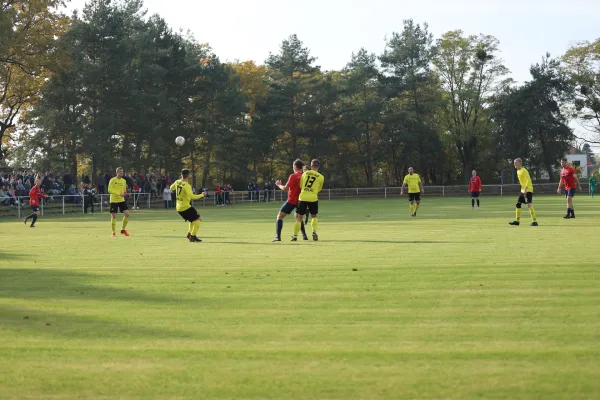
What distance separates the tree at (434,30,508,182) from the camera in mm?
85188

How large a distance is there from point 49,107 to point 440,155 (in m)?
47.2

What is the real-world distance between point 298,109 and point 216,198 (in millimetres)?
23165

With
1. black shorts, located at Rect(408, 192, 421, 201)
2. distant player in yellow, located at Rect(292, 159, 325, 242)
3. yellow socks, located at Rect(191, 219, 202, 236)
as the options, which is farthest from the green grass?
black shorts, located at Rect(408, 192, 421, 201)

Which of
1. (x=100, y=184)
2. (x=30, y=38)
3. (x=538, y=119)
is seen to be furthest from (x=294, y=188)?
(x=538, y=119)

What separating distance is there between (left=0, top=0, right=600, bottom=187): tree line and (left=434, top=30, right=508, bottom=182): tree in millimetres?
132

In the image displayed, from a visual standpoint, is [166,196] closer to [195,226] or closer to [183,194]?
[183,194]

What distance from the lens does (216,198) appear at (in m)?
61.5

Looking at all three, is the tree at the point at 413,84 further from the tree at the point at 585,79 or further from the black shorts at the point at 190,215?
the black shorts at the point at 190,215

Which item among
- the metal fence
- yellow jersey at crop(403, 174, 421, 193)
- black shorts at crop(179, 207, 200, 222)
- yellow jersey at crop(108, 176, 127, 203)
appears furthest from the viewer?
the metal fence

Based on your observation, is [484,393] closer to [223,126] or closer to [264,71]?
[223,126]

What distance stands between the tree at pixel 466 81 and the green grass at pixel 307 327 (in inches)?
2865

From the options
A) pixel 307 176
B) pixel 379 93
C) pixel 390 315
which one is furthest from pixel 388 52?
pixel 390 315

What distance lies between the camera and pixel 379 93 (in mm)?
87000

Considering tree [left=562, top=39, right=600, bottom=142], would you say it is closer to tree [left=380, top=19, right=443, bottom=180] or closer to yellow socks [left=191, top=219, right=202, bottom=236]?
tree [left=380, top=19, right=443, bottom=180]
